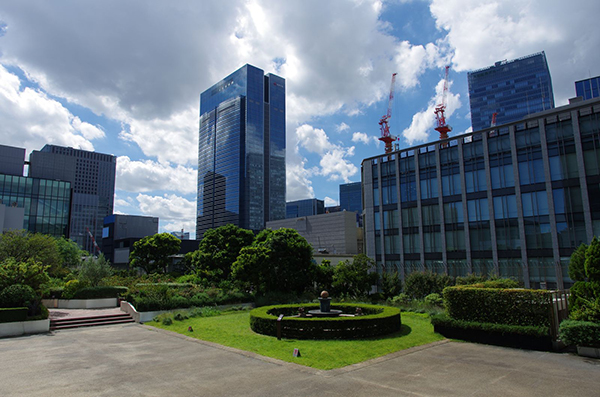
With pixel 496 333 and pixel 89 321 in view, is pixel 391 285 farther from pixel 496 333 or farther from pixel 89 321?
pixel 89 321

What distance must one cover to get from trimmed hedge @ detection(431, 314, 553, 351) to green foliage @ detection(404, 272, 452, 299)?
47.9 feet

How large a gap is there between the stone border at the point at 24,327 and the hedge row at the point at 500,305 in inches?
887

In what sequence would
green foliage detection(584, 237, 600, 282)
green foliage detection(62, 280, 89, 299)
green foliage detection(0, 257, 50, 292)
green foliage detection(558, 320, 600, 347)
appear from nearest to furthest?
green foliage detection(558, 320, 600, 347) < green foliage detection(584, 237, 600, 282) < green foliage detection(0, 257, 50, 292) < green foliage detection(62, 280, 89, 299)

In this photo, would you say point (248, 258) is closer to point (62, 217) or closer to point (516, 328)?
point (516, 328)

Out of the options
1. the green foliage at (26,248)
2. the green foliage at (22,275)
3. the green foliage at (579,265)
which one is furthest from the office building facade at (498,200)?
the green foliage at (22,275)

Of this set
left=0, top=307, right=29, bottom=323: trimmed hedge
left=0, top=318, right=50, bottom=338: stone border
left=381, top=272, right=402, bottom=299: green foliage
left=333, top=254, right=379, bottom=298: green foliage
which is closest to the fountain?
left=333, top=254, right=379, bottom=298: green foliage

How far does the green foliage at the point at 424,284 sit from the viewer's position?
3228 cm

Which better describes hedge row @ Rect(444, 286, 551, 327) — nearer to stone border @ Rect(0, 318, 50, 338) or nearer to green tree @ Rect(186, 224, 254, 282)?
stone border @ Rect(0, 318, 50, 338)

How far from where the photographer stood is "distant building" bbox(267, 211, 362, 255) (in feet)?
290

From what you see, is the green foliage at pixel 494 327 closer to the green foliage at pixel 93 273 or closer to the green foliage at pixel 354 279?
the green foliage at pixel 354 279

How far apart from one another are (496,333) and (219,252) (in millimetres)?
33376

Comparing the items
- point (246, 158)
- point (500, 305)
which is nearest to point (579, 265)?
point (500, 305)

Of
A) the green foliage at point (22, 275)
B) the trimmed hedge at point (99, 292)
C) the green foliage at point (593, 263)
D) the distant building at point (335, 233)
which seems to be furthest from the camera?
the distant building at point (335, 233)

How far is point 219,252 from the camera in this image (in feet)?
144
